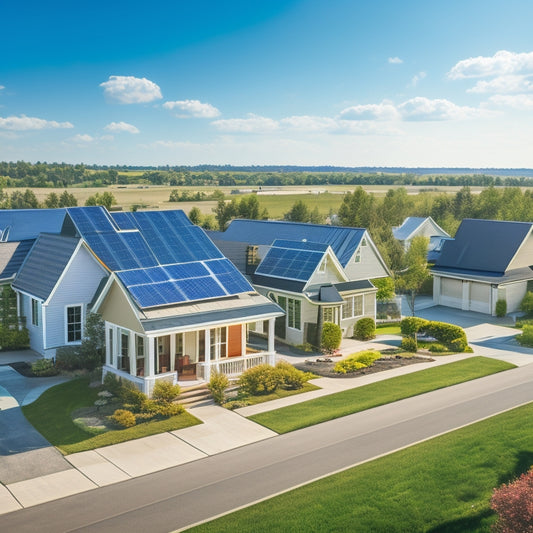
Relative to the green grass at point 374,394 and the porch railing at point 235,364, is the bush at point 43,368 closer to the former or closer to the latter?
the porch railing at point 235,364

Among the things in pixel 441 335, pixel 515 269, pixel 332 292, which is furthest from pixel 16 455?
pixel 515 269

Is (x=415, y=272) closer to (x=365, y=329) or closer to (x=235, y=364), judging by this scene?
(x=365, y=329)

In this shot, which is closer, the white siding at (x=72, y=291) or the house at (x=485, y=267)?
the white siding at (x=72, y=291)

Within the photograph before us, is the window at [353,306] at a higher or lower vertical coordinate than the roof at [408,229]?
lower

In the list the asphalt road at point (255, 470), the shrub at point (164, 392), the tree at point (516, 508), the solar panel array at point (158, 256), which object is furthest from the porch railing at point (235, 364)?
the tree at point (516, 508)

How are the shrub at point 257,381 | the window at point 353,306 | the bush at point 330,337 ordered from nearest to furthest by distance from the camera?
the shrub at point 257,381 < the bush at point 330,337 < the window at point 353,306

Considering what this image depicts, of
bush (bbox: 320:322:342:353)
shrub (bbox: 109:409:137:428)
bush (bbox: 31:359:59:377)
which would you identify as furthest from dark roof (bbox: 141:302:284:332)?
bush (bbox: 31:359:59:377)

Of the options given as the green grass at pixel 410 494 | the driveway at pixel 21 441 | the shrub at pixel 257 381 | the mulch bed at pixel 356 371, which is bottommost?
the driveway at pixel 21 441
